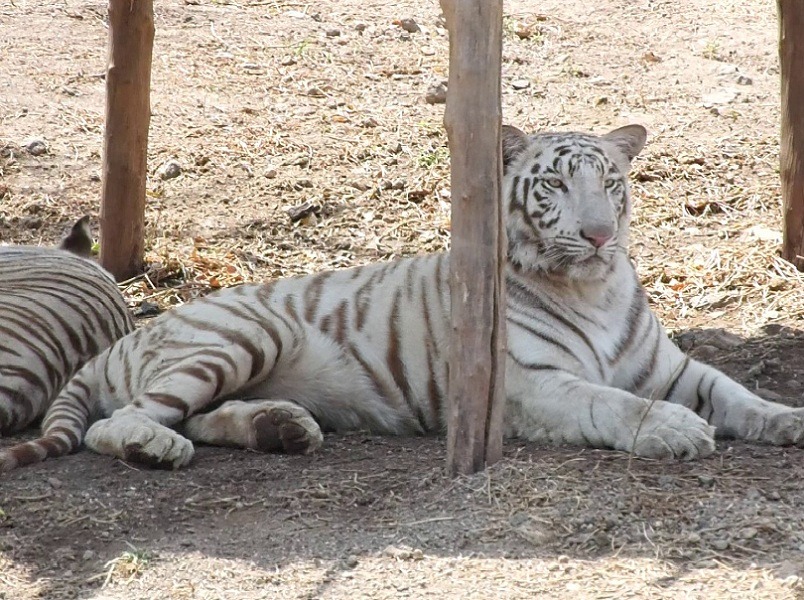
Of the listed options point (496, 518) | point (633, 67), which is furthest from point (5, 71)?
point (496, 518)

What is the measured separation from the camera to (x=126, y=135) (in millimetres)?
7141

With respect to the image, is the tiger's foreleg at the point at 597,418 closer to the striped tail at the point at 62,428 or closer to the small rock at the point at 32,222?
the striped tail at the point at 62,428

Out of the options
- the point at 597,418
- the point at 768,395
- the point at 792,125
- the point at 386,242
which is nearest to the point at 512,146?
the point at 597,418

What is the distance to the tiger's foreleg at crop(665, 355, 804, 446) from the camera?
4602 mm

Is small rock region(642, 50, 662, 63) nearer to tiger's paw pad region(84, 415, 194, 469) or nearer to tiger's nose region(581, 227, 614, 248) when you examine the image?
tiger's nose region(581, 227, 614, 248)

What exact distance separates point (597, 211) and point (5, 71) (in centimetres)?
612

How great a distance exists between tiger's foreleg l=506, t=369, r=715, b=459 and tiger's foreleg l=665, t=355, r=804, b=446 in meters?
0.40

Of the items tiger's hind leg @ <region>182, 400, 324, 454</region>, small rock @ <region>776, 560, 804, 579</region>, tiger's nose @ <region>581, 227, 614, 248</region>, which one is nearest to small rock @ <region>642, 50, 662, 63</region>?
tiger's nose @ <region>581, 227, 614, 248</region>

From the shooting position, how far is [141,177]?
726 centimetres

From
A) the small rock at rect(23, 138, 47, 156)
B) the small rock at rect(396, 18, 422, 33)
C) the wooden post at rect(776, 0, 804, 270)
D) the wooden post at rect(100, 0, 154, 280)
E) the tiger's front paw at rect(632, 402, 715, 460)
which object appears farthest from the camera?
the small rock at rect(396, 18, 422, 33)

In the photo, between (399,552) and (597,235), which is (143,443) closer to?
(399,552)

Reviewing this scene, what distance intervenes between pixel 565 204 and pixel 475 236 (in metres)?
1.14

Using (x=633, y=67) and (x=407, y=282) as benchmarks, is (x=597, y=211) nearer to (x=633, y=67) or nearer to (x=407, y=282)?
(x=407, y=282)

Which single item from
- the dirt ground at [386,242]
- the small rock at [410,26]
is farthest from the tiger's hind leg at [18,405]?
the small rock at [410,26]
